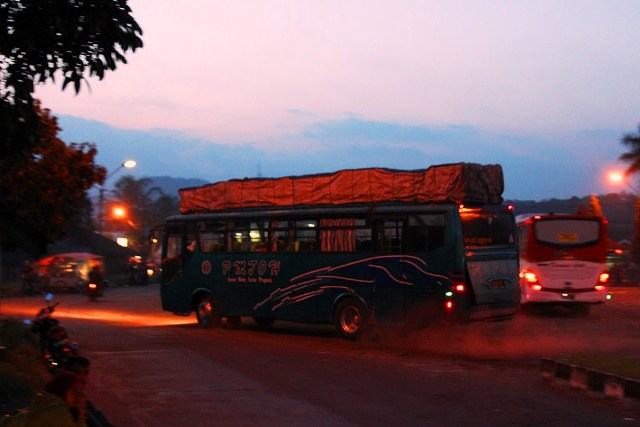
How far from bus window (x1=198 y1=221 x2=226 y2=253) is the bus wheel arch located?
46.8 inches

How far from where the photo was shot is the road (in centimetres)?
951

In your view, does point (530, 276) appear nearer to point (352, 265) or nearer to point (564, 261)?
point (564, 261)

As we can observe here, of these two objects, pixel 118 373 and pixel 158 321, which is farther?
pixel 158 321

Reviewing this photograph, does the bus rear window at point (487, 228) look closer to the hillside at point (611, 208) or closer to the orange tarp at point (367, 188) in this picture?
the orange tarp at point (367, 188)

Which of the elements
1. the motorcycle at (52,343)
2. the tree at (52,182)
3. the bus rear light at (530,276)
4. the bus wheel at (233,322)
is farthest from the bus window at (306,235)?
the bus rear light at (530,276)

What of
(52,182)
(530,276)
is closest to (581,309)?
(530,276)

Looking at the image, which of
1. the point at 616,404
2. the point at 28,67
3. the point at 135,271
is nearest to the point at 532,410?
the point at 616,404

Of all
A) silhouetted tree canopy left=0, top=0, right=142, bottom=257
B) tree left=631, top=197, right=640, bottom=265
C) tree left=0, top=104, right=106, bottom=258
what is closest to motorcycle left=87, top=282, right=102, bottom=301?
tree left=0, top=104, right=106, bottom=258

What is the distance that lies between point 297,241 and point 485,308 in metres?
4.59

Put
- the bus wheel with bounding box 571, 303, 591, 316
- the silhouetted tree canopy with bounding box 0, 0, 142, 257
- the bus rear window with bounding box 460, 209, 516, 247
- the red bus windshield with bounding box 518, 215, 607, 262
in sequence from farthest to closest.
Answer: the bus wheel with bounding box 571, 303, 591, 316, the red bus windshield with bounding box 518, 215, 607, 262, the bus rear window with bounding box 460, 209, 516, 247, the silhouetted tree canopy with bounding box 0, 0, 142, 257

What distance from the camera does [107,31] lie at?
339 inches

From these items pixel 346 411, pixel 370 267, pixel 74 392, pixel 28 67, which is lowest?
pixel 346 411

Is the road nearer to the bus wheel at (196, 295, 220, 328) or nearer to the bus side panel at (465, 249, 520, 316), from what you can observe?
the bus wheel at (196, 295, 220, 328)

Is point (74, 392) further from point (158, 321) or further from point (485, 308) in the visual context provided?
point (158, 321)
